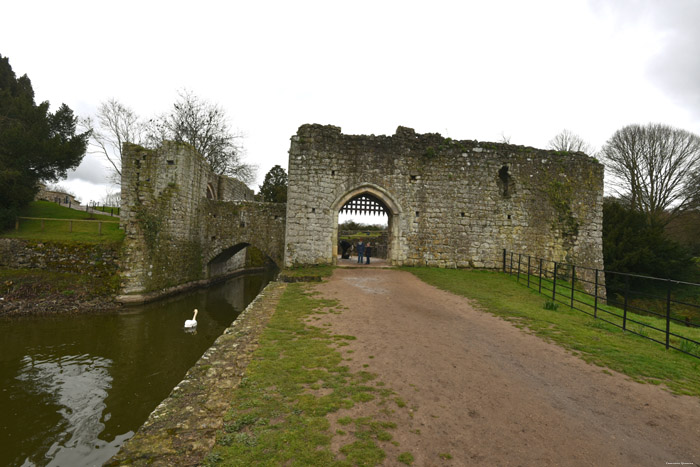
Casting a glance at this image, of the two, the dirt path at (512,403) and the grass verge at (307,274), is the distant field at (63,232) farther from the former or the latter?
the dirt path at (512,403)

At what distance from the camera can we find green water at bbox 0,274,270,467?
15.4 feet

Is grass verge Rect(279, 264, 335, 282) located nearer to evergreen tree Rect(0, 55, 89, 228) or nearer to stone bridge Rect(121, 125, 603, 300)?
stone bridge Rect(121, 125, 603, 300)

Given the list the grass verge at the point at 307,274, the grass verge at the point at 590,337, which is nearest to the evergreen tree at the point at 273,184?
the grass verge at the point at 307,274

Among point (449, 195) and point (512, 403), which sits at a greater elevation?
point (449, 195)

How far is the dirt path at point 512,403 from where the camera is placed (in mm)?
2600

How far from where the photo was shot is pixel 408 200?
13.6m

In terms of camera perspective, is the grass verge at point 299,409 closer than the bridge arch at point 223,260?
Yes

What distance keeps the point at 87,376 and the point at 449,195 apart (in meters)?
13.0

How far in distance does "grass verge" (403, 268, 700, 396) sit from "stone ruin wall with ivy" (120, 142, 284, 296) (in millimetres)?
10570

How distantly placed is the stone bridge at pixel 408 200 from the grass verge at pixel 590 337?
3.55m

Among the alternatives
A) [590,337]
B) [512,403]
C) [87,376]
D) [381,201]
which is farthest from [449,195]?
[87,376]

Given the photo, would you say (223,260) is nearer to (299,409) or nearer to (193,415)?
(193,415)

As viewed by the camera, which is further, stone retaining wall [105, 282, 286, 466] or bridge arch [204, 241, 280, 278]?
bridge arch [204, 241, 280, 278]

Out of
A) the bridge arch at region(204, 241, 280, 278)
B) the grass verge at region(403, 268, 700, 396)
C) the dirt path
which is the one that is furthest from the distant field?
the grass verge at region(403, 268, 700, 396)
